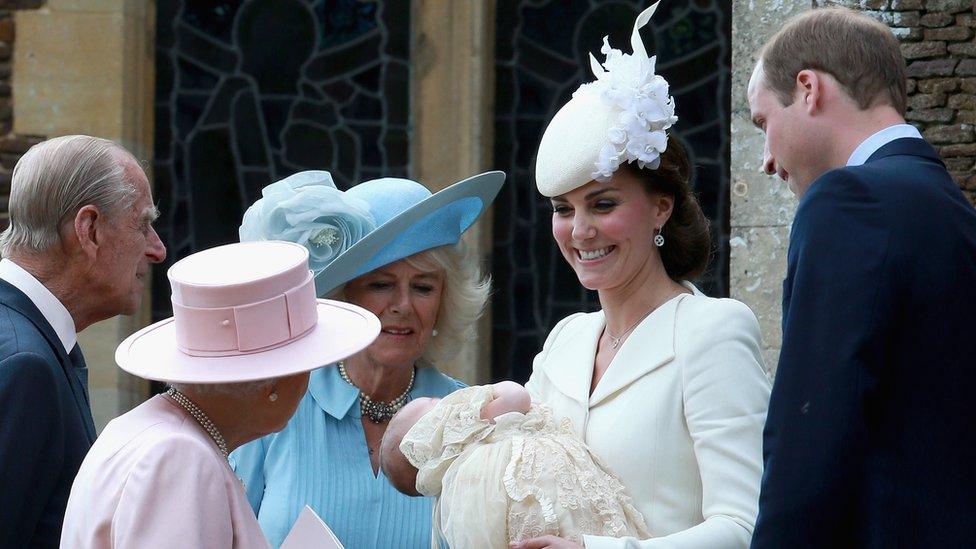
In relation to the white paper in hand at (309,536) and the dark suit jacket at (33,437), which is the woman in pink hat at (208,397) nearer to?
the white paper in hand at (309,536)

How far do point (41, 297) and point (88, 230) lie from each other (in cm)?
18

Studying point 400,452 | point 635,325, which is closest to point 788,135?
point 635,325

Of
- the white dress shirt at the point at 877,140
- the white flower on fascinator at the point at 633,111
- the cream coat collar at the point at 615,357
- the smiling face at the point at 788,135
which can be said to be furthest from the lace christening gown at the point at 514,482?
the white dress shirt at the point at 877,140

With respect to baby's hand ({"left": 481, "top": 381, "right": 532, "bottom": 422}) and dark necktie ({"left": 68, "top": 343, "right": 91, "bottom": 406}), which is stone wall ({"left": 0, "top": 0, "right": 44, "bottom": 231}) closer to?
dark necktie ({"left": 68, "top": 343, "right": 91, "bottom": 406})

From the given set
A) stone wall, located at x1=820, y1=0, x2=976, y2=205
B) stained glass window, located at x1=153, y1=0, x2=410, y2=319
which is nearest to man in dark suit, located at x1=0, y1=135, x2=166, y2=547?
stone wall, located at x1=820, y1=0, x2=976, y2=205

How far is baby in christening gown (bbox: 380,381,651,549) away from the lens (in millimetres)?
2775

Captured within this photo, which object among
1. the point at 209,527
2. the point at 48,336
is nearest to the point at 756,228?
the point at 48,336

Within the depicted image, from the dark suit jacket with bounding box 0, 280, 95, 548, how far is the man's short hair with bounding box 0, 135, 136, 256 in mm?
222

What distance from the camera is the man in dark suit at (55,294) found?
2777 mm

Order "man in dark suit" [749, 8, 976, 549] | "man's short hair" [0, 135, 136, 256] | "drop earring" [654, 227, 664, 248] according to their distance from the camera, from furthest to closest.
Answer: "drop earring" [654, 227, 664, 248], "man's short hair" [0, 135, 136, 256], "man in dark suit" [749, 8, 976, 549]

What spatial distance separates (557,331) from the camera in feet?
11.2

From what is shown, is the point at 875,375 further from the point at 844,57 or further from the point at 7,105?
the point at 7,105

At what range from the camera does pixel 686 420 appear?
2885 mm

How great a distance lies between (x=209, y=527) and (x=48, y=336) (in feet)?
3.23
